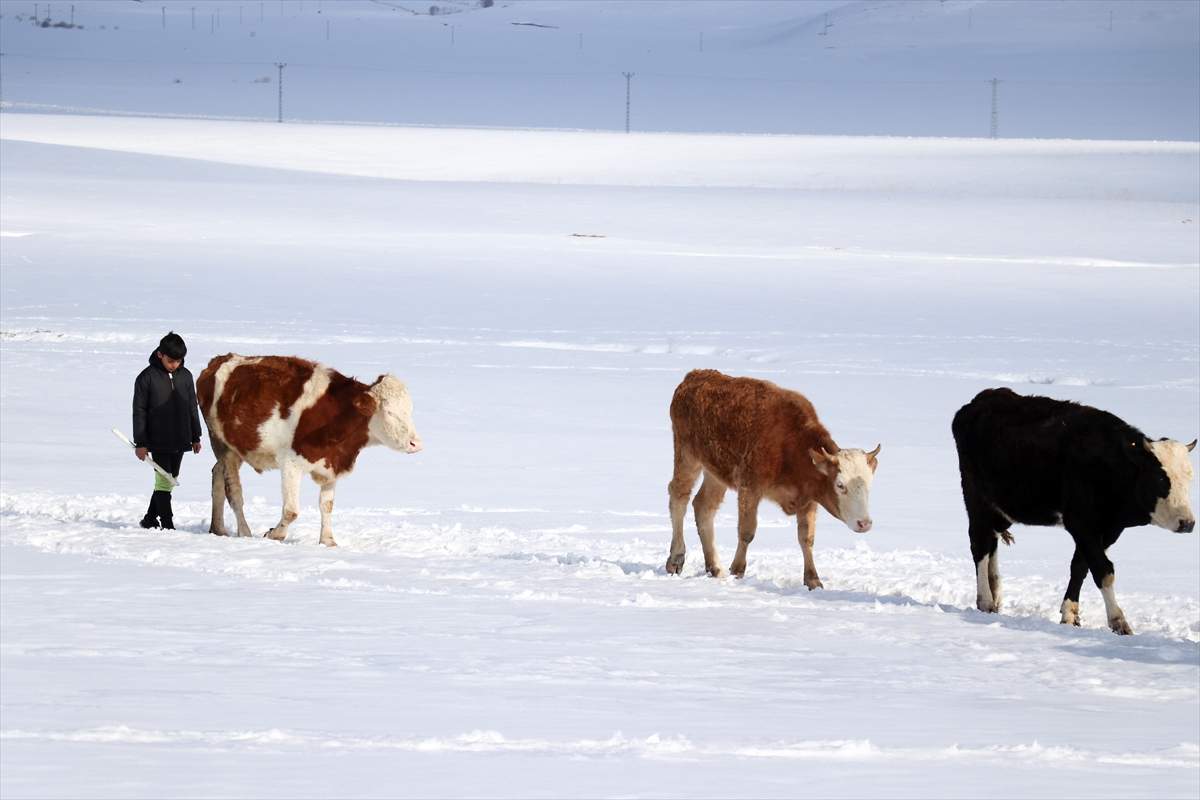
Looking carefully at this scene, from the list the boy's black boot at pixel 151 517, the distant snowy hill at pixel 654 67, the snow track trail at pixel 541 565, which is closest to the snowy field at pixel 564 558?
the snow track trail at pixel 541 565

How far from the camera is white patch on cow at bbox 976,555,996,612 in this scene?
8.41 metres

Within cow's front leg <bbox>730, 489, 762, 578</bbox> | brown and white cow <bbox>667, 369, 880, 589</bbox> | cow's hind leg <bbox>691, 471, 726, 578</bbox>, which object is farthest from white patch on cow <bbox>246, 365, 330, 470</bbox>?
cow's front leg <bbox>730, 489, 762, 578</bbox>

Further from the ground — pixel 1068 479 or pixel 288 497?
pixel 1068 479

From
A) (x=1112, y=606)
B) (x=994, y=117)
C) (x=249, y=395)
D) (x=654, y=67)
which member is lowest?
(x=1112, y=606)

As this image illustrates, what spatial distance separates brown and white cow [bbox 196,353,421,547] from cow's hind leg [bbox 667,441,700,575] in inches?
69.1

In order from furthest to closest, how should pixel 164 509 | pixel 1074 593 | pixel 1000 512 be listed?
pixel 164 509, pixel 1000 512, pixel 1074 593

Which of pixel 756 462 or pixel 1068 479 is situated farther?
pixel 756 462

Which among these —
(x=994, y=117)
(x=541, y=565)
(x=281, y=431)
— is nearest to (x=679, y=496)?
(x=541, y=565)

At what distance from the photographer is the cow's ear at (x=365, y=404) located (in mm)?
9656

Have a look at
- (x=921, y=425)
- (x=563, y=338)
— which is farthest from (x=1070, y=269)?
(x=921, y=425)

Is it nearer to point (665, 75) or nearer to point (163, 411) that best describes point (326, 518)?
point (163, 411)

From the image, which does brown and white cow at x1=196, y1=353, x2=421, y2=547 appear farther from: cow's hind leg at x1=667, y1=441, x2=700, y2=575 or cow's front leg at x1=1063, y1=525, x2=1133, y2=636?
cow's front leg at x1=1063, y1=525, x2=1133, y2=636

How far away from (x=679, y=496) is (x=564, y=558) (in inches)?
33.9

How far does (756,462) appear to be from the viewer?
8.84 meters
